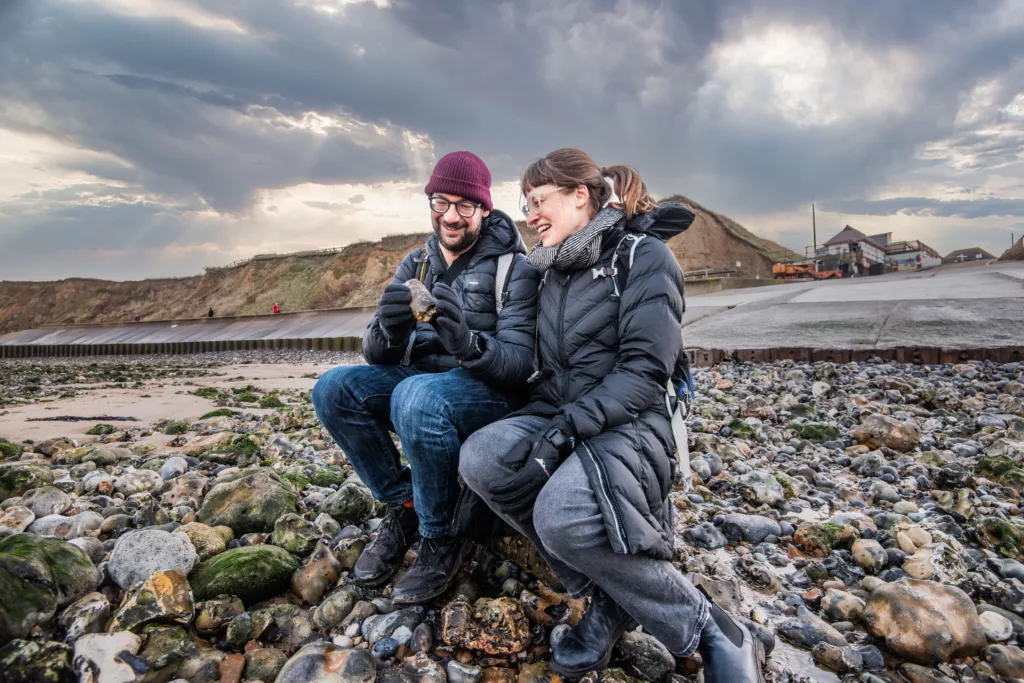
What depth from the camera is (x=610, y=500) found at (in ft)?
5.56

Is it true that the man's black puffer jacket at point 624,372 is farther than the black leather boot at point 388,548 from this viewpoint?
No

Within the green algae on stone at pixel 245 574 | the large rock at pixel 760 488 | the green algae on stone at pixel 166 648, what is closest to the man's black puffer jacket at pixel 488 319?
the green algae on stone at pixel 245 574

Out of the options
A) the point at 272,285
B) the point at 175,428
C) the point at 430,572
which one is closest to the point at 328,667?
the point at 430,572

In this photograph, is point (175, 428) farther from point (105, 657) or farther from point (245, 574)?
point (105, 657)

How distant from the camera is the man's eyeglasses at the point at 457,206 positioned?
262 cm

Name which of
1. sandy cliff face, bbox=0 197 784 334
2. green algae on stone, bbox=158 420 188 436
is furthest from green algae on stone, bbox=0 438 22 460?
sandy cliff face, bbox=0 197 784 334

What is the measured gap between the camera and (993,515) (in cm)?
269

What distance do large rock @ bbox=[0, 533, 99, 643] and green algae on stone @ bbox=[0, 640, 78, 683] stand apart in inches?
3.9

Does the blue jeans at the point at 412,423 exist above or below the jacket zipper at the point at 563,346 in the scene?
below

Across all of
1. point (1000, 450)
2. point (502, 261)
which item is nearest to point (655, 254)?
Result: point (502, 261)

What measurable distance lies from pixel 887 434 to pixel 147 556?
4.57 metres

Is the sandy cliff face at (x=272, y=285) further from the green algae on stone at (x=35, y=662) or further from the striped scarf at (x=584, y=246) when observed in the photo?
the green algae on stone at (x=35, y=662)

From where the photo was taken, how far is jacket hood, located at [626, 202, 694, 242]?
2.18 metres

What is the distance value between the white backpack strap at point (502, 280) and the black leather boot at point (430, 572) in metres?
1.02
